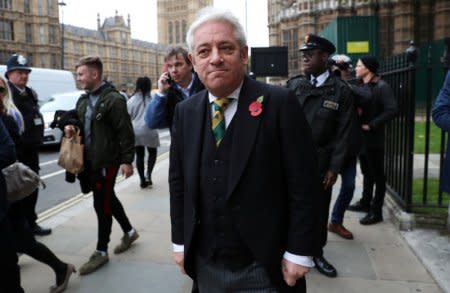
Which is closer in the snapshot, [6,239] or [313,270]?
[6,239]

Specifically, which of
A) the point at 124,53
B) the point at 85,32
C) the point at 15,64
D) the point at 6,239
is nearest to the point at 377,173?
the point at 6,239

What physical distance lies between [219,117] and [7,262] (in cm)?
193

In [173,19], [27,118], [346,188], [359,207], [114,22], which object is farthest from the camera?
[173,19]

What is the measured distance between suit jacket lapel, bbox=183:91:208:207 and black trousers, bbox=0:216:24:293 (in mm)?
1522

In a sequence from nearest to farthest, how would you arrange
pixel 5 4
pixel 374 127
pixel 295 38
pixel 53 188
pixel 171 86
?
pixel 171 86 < pixel 374 127 < pixel 53 188 < pixel 295 38 < pixel 5 4

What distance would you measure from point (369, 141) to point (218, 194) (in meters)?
3.64

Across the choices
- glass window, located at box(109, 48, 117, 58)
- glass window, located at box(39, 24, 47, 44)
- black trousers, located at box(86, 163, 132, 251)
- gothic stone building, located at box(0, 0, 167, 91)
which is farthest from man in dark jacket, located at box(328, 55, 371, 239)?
glass window, located at box(109, 48, 117, 58)

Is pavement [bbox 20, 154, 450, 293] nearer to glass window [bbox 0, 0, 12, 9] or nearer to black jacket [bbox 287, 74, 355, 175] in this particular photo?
black jacket [bbox 287, 74, 355, 175]

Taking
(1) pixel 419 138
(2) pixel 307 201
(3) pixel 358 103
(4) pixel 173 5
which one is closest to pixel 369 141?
(3) pixel 358 103

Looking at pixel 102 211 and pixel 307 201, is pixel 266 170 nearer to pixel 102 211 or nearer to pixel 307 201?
pixel 307 201

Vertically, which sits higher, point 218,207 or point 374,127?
point 374,127

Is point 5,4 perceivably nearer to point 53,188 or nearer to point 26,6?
point 26,6

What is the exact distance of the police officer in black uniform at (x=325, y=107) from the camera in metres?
3.51

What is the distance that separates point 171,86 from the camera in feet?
11.5
